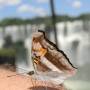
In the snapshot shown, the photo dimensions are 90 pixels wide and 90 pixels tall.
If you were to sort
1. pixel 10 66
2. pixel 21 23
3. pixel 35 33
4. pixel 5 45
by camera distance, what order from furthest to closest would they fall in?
pixel 5 45 → pixel 21 23 → pixel 10 66 → pixel 35 33

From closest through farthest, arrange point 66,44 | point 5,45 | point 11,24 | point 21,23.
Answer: point 66,44, point 21,23, point 11,24, point 5,45

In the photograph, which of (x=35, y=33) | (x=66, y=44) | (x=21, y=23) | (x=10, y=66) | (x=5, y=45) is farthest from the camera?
(x=5, y=45)

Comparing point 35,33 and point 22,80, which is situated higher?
point 35,33

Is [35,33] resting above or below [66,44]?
above

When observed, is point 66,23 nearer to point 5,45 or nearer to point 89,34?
point 89,34

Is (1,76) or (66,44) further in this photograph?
(66,44)

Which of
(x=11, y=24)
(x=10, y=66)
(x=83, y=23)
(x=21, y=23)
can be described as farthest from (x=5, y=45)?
(x=10, y=66)

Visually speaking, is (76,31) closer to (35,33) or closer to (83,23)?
(83,23)

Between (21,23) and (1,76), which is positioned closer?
(1,76)

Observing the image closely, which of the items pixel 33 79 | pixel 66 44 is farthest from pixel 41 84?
pixel 66 44
